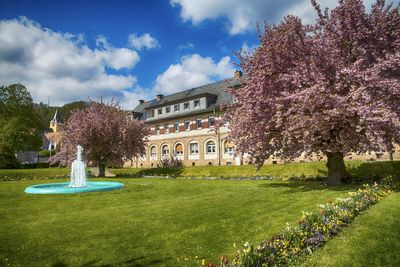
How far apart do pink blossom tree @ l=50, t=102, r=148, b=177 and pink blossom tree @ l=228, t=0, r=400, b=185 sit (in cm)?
2095

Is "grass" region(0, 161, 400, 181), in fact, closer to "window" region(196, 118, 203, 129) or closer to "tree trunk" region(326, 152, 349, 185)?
"tree trunk" region(326, 152, 349, 185)

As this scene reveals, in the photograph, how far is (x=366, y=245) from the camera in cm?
793

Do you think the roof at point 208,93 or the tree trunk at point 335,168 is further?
the roof at point 208,93

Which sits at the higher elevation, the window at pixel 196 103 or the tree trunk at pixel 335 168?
the window at pixel 196 103

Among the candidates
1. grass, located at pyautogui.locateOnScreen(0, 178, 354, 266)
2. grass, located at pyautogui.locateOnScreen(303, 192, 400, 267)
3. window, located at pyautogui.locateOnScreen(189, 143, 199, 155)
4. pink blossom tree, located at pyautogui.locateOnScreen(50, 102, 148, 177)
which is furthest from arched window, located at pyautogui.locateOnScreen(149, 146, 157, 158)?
grass, located at pyautogui.locateOnScreen(303, 192, 400, 267)

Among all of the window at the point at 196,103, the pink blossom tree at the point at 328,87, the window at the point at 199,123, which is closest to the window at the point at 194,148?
the window at the point at 199,123

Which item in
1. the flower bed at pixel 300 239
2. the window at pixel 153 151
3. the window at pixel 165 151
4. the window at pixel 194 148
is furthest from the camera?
the window at pixel 153 151

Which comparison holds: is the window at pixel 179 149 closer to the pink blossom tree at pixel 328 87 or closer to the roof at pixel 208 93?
the roof at pixel 208 93

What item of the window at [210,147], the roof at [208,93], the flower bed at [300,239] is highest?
the roof at [208,93]

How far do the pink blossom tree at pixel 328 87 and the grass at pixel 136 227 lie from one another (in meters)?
3.42

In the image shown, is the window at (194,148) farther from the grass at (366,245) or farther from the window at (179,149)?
the grass at (366,245)

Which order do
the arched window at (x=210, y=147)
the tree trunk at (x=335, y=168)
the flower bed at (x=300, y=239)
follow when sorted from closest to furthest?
the flower bed at (x=300, y=239), the tree trunk at (x=335, y=168), the arched window at (x=210, y=147)

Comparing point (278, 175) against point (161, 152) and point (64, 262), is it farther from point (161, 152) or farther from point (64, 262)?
point (161, 152)

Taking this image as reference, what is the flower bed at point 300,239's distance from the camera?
240 inches
